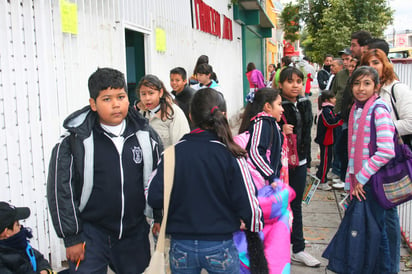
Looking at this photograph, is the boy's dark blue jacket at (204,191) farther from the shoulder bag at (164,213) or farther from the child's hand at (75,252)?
the child's hand at (75,252)

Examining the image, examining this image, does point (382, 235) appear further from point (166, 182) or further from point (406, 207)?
point (166, 182)

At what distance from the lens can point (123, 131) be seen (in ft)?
8.74

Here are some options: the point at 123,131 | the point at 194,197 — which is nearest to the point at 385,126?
the point at 194,197

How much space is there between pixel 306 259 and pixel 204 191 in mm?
2223

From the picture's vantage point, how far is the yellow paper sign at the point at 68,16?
398 centimetres

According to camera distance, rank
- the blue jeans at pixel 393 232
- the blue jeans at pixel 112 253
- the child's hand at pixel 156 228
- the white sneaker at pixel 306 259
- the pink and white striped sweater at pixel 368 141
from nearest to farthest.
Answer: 1. the blue jeans at pixel 112 253
2. the child's hand at pixel 156 228
3. the pink and white striped sweater at pixel 368 141
4. the blue jeans at pixel 393 232
5. the white sneaker at pixel 306 259

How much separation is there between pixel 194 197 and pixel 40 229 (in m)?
2.07

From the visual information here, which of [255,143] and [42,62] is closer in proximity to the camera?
[255,143]

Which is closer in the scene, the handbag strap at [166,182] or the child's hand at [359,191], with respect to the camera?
the handbag strap at [166,182]

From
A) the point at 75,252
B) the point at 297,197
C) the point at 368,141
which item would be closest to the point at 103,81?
the point at 75,252

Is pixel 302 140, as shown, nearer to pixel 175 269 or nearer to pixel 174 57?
pixel 175 269

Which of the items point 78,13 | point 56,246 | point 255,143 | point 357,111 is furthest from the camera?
point 78,13

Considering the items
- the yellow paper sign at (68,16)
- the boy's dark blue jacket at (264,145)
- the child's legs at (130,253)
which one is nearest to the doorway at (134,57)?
the yellow paper sign at (68,16)

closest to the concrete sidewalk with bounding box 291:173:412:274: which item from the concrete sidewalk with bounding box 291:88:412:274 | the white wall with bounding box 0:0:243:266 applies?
the concrete sidewalk with bounding box 291:88:412:274
